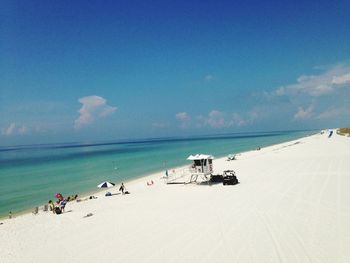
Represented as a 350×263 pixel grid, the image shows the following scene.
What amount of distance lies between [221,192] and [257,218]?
6886 millimetres

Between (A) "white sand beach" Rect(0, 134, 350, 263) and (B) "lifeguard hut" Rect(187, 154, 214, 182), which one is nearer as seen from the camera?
(A) "white sand beach" Rect(0, 134, 350, 263)

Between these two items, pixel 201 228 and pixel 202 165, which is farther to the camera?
pixel 202 165

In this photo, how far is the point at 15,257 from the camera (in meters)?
11.7

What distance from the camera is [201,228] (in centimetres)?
1305

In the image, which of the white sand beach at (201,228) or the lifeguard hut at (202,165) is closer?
the white sand beach at (201,228)

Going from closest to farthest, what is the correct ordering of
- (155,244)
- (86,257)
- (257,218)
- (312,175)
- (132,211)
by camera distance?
(86,257), (155,244), (257,218), (132,211), (312,175)

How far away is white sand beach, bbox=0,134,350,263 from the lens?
10406 millimetres

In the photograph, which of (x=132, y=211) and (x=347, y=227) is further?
(x=132, y=211)

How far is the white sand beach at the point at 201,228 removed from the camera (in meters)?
10.4

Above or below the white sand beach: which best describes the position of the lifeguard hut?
above

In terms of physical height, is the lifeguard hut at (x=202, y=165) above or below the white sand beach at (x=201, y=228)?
above

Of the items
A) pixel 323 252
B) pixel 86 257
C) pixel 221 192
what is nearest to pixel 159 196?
pixel 221 192

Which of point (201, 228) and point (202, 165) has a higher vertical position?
point (202, 165)

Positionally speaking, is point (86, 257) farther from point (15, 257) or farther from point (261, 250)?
point (261, 250)
